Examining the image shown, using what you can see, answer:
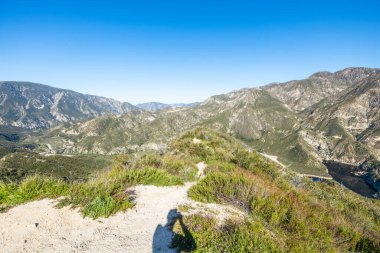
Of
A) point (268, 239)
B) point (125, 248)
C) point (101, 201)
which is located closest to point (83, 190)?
point (101, 201)

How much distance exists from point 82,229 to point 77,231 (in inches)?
6.9

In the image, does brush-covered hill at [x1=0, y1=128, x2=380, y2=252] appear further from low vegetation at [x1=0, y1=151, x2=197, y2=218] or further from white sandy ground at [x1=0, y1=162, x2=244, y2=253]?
white sandy ground at [x1=0, y1=162, x2=244, y2=253]

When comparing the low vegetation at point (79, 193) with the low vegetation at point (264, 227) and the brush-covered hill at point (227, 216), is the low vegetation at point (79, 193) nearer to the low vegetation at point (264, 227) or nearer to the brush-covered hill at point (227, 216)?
the brush-covered hill at point (227, 216)

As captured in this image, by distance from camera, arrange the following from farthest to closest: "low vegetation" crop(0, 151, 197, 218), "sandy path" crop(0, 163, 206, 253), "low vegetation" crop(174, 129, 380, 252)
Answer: "low vegetation" crop(0, 151, 197, 218), "low vegetation" crop(174, 129, 380, 252), "sandy path" crop(0, 163, 206, 253)

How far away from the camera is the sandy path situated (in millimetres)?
7391

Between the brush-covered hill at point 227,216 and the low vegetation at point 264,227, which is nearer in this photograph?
the low vegetation at point 264,227

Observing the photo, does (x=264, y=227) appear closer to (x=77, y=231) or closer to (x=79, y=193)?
(x=77, y=231)

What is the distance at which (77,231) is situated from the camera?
8.24 metres

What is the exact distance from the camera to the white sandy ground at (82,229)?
7.40m

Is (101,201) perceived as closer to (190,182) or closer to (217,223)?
(217,223)

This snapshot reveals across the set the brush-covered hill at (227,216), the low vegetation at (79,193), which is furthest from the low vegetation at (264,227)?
the low vegetation at (79,193)

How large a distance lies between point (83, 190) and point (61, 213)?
62.3 inches

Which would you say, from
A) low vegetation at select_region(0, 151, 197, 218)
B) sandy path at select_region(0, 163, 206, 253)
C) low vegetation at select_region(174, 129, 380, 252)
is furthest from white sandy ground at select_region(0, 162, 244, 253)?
low vegetation at select_region(174, 129, 380, 252)

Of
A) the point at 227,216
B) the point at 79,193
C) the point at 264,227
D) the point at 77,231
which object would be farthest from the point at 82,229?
the point at 264,227
